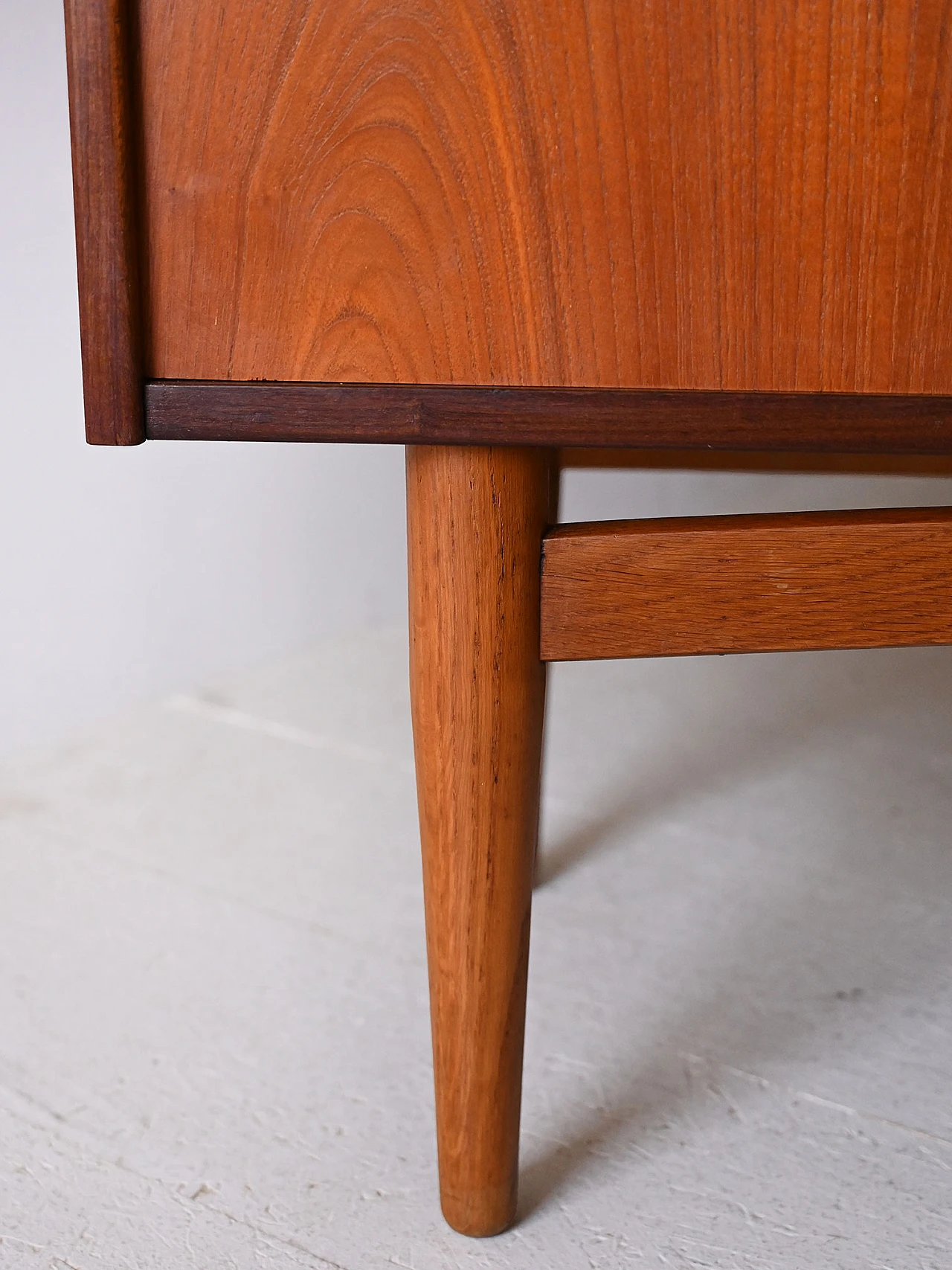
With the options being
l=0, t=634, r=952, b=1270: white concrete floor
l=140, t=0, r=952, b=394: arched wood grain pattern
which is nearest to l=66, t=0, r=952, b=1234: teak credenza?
l=140, t=0, r=952, b=394: arched wood grain pattern

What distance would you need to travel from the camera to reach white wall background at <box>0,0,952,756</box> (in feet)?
Answer: 3.58

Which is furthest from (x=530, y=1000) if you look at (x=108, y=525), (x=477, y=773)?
(x=108, y=525)

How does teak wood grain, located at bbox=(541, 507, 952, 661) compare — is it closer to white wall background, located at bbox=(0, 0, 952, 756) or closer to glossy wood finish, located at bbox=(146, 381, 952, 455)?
glossy wood finish, located at bbox=(146, 381, 952, 455)

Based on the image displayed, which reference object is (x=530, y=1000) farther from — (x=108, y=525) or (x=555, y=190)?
(x=108, y=525)

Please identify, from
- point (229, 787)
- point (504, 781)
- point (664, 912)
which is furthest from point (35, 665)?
point (504, 781)

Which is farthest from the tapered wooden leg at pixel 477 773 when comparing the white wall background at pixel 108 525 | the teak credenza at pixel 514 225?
the white wall background at pixel 108 525

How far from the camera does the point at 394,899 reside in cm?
89

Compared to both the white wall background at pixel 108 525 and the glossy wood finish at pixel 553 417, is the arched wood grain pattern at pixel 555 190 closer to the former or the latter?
the glossy wood finish at pixel 553 417

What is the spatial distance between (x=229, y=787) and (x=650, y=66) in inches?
30.6

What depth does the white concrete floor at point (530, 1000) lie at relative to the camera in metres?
0.59

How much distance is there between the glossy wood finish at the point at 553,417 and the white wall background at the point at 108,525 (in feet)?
2.41

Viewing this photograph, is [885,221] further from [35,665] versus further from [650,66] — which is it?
[35,665]

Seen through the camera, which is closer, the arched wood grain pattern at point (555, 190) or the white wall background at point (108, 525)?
the arched wood grain pattern at point (555, 190)

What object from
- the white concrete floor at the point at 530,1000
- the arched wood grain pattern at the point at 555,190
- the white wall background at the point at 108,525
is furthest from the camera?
the white wall background at the point at 108,525
